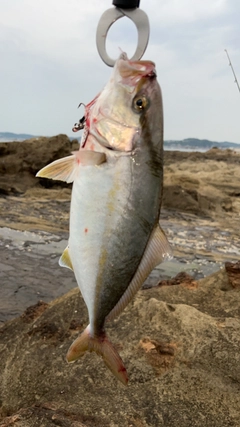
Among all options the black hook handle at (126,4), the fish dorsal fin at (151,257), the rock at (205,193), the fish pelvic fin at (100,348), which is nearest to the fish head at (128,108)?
the black hook handle at (126,4)

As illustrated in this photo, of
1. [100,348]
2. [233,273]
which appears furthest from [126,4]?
[233,273]

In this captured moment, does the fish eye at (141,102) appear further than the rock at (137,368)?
No

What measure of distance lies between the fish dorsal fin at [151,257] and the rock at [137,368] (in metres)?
1.29

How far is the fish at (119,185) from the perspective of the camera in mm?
2184

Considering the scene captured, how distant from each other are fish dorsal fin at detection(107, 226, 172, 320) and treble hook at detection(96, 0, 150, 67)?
0.95 meters

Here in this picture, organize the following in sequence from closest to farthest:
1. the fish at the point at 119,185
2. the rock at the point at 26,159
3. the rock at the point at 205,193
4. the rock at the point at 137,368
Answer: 1. the fish at the point at 119,185
2. the rock at the point at 137,368
3. the rock at the point at 205,193
4. the rock at the point at 26,159

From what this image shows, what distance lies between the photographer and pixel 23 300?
8047 mm

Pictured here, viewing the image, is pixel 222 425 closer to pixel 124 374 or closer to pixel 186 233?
pixel 124 374

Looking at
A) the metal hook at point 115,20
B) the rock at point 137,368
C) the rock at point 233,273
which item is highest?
the metal hook at point 115,20

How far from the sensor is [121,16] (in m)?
2.42

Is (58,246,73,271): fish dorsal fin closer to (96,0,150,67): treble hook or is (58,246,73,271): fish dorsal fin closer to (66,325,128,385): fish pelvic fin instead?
(66,325,128,385): fish pelvic fin

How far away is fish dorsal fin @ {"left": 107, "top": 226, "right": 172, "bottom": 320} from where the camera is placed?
2.25 meters

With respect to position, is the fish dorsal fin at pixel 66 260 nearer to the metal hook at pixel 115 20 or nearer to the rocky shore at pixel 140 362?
the metal hook at pixel 115 20

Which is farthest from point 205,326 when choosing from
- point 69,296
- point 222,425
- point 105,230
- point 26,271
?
point 26,271
